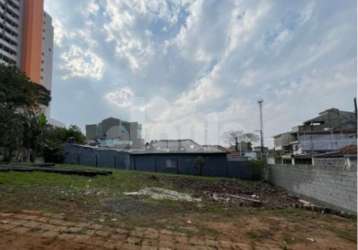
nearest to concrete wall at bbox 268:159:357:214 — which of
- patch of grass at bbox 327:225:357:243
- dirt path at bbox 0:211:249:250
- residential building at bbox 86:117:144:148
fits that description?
patch of grass at bbox 327:225:357:243

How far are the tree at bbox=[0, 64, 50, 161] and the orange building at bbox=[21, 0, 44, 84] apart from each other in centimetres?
2963

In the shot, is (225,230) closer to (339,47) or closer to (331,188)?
(331,188)

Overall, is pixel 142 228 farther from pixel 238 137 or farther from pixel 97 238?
pixel 238 137

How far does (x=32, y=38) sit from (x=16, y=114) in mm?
46471

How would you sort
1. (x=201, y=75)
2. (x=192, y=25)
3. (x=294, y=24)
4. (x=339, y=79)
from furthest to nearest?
(x=201, y=75) → (x=192, y=25) → (x=294, y=24) → (x=339, y=79)

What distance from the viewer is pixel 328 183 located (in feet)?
24.3

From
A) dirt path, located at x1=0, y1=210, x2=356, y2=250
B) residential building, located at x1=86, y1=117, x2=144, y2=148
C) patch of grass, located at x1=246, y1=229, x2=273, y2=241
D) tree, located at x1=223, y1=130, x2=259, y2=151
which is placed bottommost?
patch of grass, located at x1=246, y1=229, x2=273, y2=241

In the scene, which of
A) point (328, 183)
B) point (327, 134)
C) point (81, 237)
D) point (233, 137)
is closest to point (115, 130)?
point (233, 137)

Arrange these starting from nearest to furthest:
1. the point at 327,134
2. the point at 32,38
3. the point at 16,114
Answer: the point at 16,114
the point at 327,134
the point at 32,38

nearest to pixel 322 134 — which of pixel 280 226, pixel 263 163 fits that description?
pixel 263 163

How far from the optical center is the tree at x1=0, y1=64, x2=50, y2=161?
8.06 m

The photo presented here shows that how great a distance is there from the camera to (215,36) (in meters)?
9.99

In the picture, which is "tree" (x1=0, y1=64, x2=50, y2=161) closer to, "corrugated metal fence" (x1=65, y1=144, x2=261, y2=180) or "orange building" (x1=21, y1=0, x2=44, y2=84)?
"corrugated metal fence" (x1=65, y1=144, x2=261, y2=180)

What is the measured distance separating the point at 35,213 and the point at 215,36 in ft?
29.0
